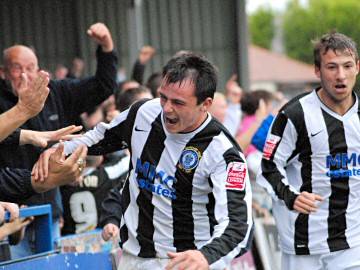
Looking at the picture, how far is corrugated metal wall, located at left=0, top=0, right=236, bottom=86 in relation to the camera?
17.7 meters

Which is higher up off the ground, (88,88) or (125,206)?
(88,88)

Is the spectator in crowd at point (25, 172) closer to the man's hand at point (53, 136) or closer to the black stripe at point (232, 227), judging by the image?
the man's hand at point (53, 136)

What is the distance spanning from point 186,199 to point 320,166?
149cm

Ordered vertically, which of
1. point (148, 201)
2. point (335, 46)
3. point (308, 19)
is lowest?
point (308, 19)

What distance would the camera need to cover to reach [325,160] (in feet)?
22.9

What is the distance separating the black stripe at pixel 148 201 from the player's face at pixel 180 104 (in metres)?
0.24

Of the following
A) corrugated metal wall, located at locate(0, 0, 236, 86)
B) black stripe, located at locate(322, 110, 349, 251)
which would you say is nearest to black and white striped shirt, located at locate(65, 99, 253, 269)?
black stripe, located at locate(322, 110, 349, 251)

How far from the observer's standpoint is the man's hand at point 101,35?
8.35 meters

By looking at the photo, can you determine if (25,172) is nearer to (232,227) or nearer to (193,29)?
(232,227)

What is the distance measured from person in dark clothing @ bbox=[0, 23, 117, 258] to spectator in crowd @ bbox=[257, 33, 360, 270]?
1.83m

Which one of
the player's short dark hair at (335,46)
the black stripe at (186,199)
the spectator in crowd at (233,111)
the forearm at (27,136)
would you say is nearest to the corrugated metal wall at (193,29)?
the spectator in crowd at (233,111)

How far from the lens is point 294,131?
7.03 meters

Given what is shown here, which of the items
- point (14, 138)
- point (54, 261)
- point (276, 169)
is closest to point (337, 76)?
point (276, 169)

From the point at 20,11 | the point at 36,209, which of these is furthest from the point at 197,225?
the point at 20,11
